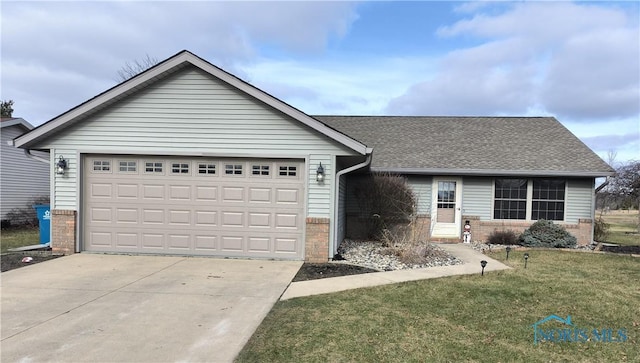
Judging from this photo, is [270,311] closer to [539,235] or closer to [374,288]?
[374,288]

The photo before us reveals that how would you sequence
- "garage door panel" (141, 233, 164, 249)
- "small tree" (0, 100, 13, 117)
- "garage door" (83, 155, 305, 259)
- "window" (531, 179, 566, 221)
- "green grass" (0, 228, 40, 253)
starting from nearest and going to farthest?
"garage door" (83, 155, 305, 259), "garage door panel" (141, 233, 164, 249), "green grass" (0, 228, 40, 253), "window" (531, 179, 566, 221), "small tree" (0, 100, 13, 117)

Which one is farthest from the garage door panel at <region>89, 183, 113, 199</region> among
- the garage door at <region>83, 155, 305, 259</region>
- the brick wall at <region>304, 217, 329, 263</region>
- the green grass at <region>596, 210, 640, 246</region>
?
the green grass at <region>596, 210, 640, 246</region>

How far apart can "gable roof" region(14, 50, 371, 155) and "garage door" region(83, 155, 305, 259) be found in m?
1.03

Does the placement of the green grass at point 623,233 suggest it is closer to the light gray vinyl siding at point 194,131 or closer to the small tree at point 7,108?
the light gray vinyl siding at point 194,131

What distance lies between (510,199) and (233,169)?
9.36 metres

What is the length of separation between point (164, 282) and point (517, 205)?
11.4 metres

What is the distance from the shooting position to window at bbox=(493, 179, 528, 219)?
44.6ft

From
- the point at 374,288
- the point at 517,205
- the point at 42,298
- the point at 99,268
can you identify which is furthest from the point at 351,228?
the point at 42,298

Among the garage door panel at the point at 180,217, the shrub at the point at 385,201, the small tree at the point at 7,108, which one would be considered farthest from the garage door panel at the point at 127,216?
the small tree at the point at 7,108

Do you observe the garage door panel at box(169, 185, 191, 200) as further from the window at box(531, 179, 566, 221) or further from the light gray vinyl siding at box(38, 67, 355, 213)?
the window at box(531, 179, 566, 221)

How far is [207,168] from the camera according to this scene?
964 centimetres

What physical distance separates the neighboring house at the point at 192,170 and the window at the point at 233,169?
24 millimetres

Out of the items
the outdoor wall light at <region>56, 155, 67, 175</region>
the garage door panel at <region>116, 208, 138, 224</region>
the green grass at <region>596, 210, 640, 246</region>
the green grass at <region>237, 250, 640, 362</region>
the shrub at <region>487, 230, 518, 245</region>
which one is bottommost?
the green grass at <region>596, 210, 640, 246</region>

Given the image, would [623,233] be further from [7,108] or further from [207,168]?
[7,108]
